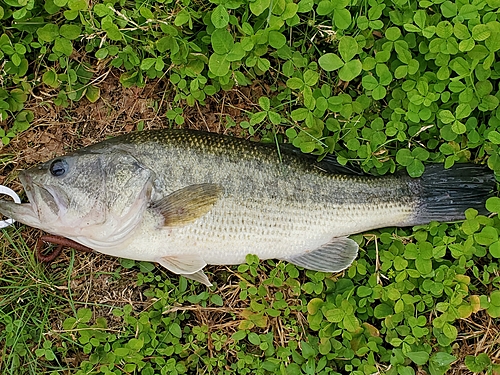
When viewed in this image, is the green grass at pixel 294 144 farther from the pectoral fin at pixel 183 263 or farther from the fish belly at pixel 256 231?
the pectoral fin at pixel 183 263

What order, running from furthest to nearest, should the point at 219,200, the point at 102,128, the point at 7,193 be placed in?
1. the point at 102,128
2. the point at 7,193
3. the point at 219,200

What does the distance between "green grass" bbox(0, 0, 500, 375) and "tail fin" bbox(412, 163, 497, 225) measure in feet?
0.23

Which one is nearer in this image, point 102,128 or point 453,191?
point 453,191

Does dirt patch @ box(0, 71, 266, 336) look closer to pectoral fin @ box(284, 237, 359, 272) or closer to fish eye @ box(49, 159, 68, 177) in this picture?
fish eye @ box(49, 159, 68, 177)

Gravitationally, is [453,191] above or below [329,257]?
above

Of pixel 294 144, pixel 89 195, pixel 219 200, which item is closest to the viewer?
pixel 89 195

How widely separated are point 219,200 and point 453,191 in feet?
4.66

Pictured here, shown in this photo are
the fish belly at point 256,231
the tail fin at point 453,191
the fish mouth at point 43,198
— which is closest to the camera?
the fish mouth at point 43,198

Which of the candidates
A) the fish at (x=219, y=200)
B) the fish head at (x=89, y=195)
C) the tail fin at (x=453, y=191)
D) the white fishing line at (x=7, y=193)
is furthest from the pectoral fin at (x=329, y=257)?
the white fishing line at (x=7, y=193)

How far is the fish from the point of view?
2.75m

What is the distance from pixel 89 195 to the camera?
8.95 feet

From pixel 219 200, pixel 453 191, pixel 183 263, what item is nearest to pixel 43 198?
pixel 183 263

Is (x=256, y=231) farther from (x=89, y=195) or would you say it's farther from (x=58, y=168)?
(x=58, y=168)

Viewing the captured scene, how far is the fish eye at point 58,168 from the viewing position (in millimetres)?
2760
